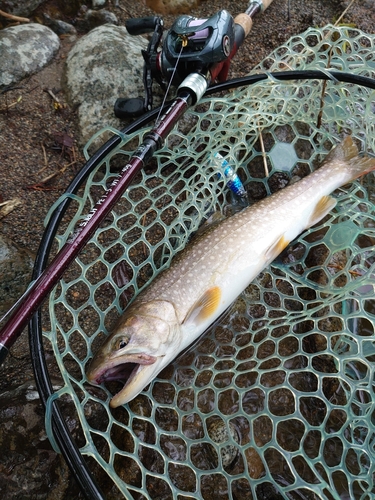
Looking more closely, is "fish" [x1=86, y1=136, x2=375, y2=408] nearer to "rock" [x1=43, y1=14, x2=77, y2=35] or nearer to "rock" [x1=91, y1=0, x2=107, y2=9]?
"rock" [x1=43, y1=14, x2=77, y2=35]

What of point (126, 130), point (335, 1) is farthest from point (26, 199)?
point (335, 1)

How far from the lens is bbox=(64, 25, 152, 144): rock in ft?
10.9

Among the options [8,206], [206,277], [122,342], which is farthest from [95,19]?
[122,342]

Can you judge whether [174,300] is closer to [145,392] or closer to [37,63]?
[145,392]

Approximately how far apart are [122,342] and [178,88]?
1477 mm

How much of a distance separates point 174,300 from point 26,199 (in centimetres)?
156

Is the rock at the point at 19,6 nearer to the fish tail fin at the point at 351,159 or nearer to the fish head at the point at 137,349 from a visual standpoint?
the fish tail fin at the point at 351,159

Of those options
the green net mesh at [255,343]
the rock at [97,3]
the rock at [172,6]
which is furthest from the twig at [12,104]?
the rock at [172,6]

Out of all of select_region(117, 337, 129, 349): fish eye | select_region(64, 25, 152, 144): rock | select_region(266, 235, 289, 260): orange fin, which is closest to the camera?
select_region(117, 337, 129, 349): fish eye

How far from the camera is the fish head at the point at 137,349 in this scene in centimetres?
191

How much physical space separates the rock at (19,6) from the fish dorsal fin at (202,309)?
362 centimetres

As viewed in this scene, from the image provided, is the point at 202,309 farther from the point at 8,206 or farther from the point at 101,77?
the point at 101,77

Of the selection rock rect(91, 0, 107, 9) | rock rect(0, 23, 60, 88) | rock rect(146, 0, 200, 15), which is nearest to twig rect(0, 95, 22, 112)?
rock rect(0, 23, 60, 88)

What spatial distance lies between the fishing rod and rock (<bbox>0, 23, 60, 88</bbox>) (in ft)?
4.68
